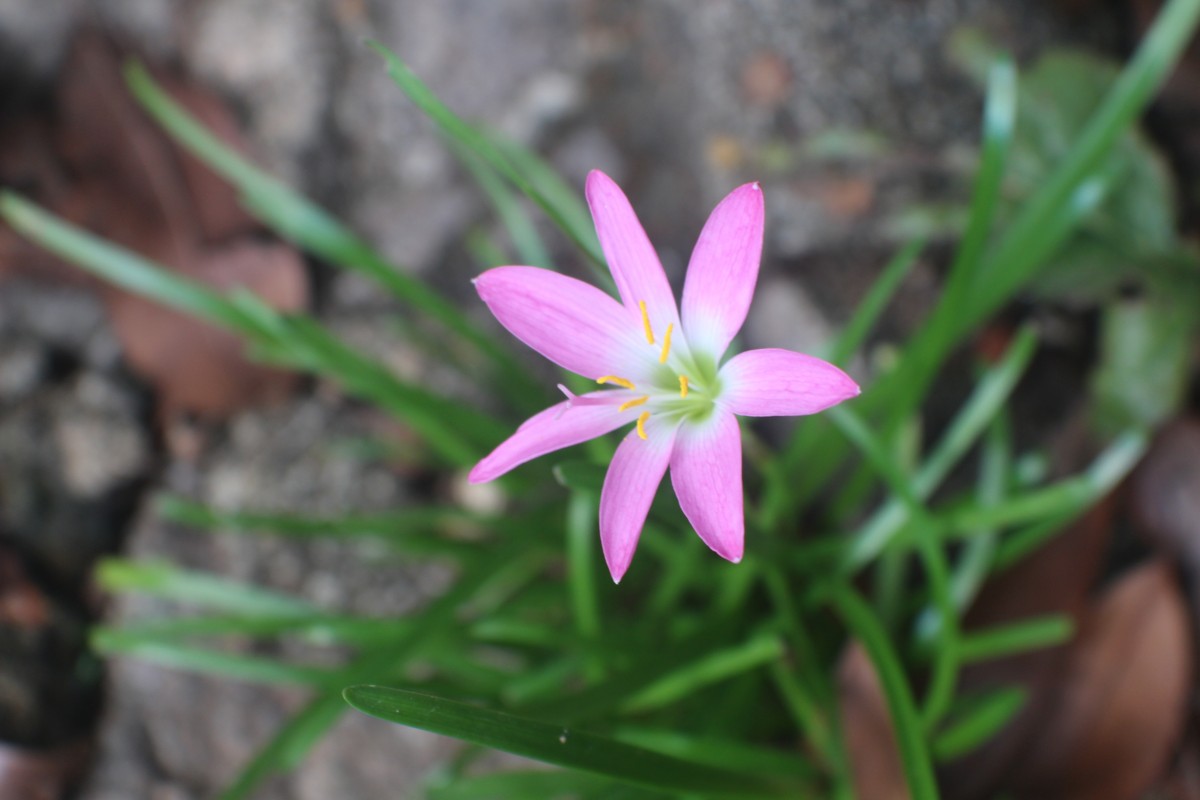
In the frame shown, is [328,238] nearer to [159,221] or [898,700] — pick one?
[159,221]

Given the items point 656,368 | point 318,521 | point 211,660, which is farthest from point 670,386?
point 211,660

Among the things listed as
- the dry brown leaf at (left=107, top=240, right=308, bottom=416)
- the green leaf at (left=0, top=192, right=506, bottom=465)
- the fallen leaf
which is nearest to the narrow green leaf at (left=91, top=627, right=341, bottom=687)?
the green leaf at (left=0, top=192, right=506, bottom=465)

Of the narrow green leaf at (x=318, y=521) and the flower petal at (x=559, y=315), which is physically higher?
the flower petal at (x=559, y=315)

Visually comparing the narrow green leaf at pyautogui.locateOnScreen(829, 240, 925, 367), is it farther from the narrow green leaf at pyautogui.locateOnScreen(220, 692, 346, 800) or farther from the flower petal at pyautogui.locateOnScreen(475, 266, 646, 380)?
the narrow green leaf at pyautogui.locateOnScreen(220, 692, 346, 800)

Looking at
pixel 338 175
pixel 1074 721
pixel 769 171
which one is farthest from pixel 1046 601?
pixel 338 175

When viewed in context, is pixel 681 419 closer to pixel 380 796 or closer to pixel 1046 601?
pixel 1046 601

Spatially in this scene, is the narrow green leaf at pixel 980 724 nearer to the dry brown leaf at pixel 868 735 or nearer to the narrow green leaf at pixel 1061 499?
the dry brown leaf at pixel 868 735

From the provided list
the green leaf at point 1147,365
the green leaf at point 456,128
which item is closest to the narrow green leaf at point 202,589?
the green leaf at point 456,128
